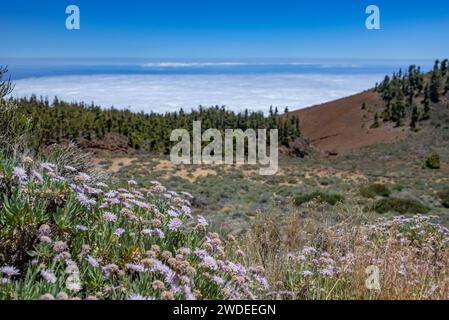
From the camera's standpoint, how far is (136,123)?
148ft

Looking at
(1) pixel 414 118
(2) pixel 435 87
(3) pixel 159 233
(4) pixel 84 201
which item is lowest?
(1) pixel 414 118

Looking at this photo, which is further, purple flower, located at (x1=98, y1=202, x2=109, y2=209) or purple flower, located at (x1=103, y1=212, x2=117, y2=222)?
purple flower, located at (x1=98, y1=202, x2=109, y2=209)

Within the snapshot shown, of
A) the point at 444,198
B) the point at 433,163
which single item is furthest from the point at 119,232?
the point at 433,163

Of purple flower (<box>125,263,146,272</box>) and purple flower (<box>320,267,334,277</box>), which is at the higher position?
purple flower (<box>125,263,146,272</box>)

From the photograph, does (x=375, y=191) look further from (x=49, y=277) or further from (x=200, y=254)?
(x=49, y=277)

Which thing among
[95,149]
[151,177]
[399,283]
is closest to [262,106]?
[95,149]

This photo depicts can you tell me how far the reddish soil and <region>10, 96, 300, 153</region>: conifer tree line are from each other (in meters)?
5.45

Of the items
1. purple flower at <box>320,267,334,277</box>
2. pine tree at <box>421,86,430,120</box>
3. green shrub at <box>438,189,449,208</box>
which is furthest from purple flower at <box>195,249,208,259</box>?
pine tree at <box>421,86,430,120</box>

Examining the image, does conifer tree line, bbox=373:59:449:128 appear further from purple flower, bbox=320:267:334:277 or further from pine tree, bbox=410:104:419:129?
purple flower, bbox=320:267:334:277

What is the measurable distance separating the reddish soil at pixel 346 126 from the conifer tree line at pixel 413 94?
5.29 feet

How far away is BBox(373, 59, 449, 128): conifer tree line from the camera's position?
54.3 m

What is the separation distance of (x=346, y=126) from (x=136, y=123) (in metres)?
28.0
